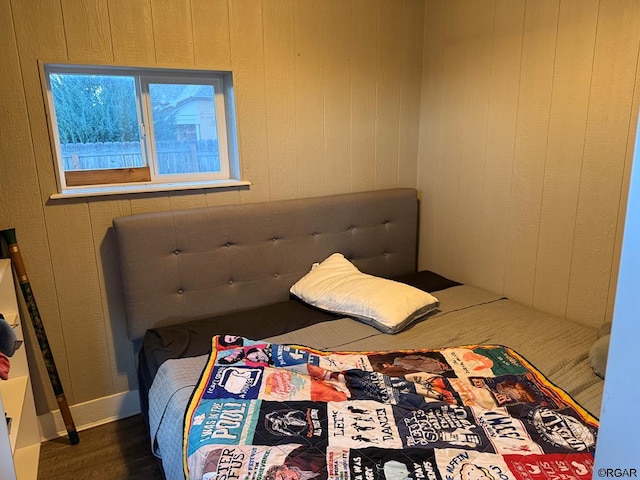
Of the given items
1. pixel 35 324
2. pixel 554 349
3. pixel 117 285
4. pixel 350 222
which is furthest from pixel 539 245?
pixel 35 324

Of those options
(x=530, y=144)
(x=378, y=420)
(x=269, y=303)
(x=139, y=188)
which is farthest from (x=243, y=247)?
(x=530, y=144)

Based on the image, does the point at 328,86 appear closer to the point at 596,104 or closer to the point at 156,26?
the point at 156,26

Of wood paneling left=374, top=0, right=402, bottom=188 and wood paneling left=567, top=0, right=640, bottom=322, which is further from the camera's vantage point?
wood paneling left=374, top=0, right=402, bottom=188

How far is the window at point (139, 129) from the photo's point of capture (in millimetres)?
2131

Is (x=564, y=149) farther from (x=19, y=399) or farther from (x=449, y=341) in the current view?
(x=19, y=399)

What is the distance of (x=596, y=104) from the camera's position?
1.95 m

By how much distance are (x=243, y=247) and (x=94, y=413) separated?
1.11m

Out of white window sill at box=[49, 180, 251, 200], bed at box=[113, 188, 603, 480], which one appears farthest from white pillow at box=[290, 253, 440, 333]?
white window sill at box=[49, 180, 251, 200]

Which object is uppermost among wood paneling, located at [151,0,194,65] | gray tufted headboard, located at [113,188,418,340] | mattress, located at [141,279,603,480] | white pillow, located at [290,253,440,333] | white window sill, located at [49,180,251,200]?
wood paneling, located at [151,0,194,65]

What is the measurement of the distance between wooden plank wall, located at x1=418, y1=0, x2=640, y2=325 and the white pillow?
0.56 m

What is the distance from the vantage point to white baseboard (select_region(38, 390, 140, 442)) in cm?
221

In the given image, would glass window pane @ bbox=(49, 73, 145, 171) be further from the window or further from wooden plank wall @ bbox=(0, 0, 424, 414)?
wooden plank wall @ bbox=(0, 0, 424, 414)

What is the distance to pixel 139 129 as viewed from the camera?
7.46 ft

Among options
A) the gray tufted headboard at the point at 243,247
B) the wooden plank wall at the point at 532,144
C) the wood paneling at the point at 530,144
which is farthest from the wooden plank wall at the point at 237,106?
→ the wood paneling at the point at 530,144
